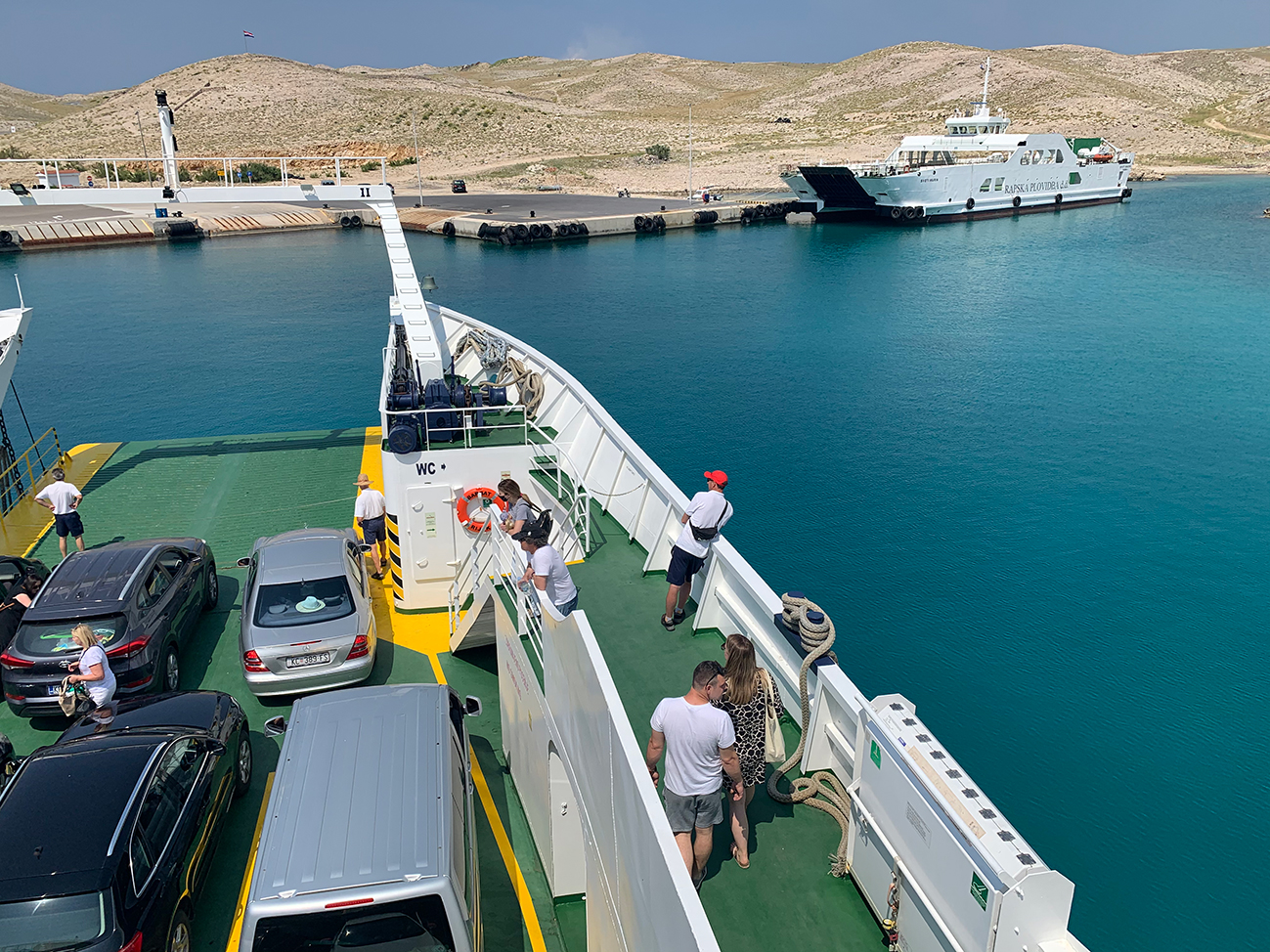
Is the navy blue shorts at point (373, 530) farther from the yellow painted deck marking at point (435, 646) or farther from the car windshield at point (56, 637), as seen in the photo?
the car windshield at point (56, 637)

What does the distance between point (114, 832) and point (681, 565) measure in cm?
448

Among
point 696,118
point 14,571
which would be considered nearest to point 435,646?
point 14,571

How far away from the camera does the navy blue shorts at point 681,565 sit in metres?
7.04

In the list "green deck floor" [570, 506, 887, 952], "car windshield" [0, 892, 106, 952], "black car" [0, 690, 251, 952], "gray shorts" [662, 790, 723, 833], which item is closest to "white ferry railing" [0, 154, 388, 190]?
"black car" [0, 690, 251, 952]

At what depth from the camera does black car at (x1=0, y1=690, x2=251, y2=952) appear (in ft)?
16.9

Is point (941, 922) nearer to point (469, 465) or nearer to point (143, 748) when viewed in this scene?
point (143, 748)

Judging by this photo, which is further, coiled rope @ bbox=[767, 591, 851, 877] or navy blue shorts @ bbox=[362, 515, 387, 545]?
navy blue shorts @ bbox=[362, 515, 387, 545]

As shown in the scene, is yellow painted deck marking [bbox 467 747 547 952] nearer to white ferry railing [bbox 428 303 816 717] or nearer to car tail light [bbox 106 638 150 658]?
white ferry railing [bbox 428 303 816 717]

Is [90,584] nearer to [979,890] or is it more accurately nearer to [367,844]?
[367,844]

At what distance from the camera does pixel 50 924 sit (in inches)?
200

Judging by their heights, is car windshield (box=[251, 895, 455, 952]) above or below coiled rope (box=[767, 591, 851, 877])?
below

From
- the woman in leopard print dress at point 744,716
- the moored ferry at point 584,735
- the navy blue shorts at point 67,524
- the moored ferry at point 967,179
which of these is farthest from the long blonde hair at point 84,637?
the moored ferry at point 967,179

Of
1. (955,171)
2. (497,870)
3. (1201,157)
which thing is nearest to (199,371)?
(497,870)

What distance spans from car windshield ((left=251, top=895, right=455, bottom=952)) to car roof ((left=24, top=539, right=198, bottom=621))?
521 centimetres
